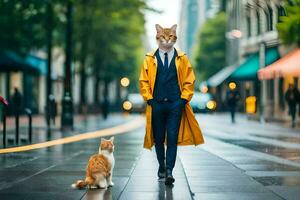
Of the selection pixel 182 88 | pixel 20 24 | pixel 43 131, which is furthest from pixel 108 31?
pixel 182 88

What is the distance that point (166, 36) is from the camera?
8.95 metres

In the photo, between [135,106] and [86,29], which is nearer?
[86,29]

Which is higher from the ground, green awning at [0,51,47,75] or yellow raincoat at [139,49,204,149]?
green awning at [0,51,47,75]

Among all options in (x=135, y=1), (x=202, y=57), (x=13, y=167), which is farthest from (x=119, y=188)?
(x=202, y=57)

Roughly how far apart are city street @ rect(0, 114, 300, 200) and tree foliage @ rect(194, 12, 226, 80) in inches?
2229

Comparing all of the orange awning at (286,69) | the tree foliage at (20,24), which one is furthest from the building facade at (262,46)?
the tree foliage at (20,24)

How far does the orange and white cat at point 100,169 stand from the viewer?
26.7ft

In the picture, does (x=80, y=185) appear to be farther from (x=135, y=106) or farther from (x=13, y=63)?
(x=135, y=106)

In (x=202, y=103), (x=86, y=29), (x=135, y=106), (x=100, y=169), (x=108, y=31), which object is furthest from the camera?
(x=135, y=106)

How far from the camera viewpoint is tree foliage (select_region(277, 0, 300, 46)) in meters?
25.8

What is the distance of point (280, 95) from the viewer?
133 feet

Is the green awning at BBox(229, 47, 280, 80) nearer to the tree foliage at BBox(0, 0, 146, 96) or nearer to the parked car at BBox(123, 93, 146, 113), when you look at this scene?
the tree foliage at BBox(0, 0, 146, 96)

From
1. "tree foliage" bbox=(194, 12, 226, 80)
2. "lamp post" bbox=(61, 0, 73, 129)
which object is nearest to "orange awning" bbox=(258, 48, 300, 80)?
"lamp post" bbox=(61, 0, 73, 129)

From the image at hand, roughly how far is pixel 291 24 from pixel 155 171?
54.1 feet
